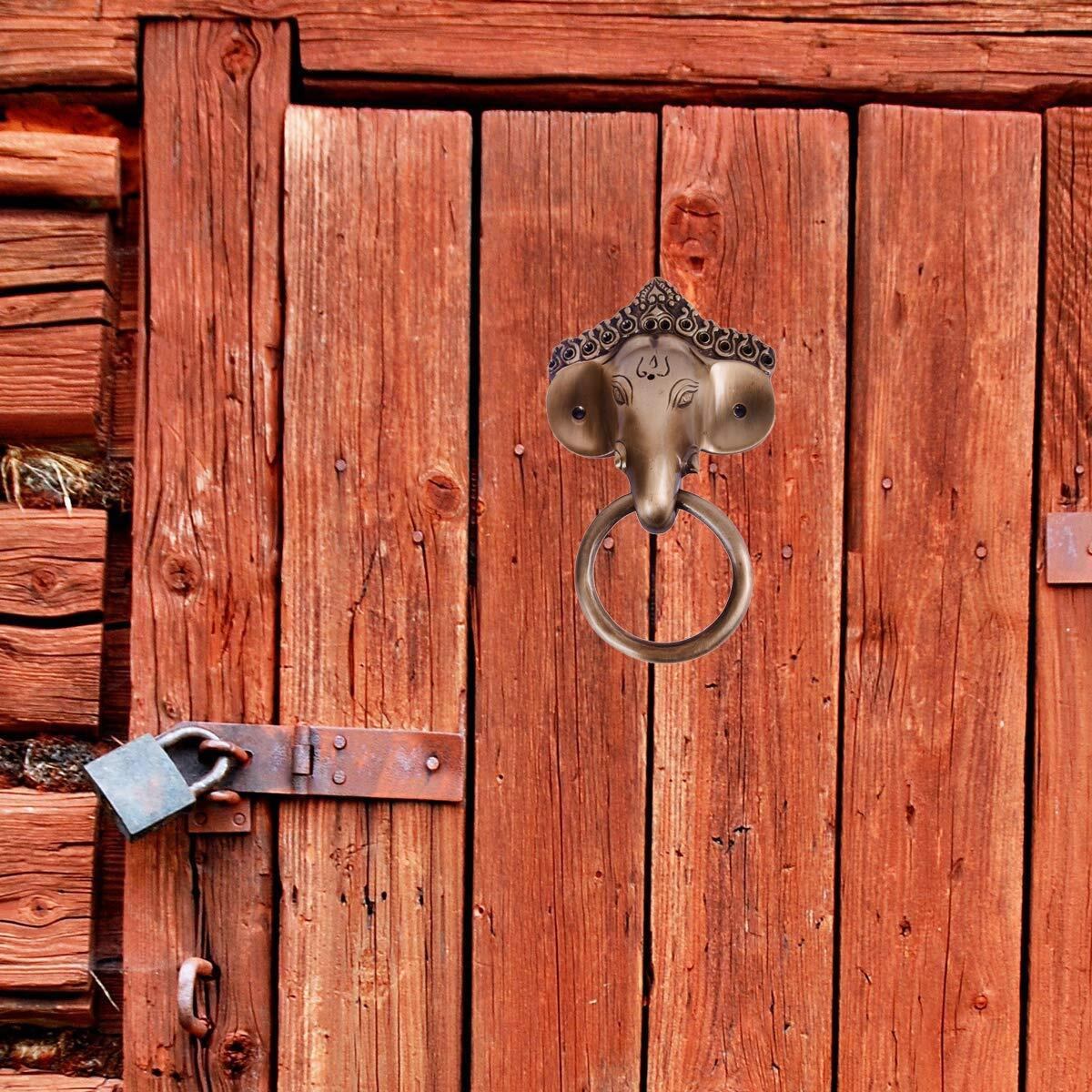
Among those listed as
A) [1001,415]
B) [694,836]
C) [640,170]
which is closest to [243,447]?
[640,170]

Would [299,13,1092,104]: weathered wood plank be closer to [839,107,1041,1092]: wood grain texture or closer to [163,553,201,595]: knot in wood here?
[839,107,1041,1092]: wood grain texture

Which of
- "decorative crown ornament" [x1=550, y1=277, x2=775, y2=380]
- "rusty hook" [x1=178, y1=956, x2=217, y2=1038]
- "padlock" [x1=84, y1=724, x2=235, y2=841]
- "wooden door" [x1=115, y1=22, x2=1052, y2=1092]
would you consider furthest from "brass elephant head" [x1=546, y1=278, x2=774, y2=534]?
"rusty hook" [x1=178, y1=956, x2=217, y2=1038]

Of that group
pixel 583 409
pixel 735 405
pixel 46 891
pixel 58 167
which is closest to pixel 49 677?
pixel 46 891

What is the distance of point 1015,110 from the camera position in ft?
4.58

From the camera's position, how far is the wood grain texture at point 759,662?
1.30 meters

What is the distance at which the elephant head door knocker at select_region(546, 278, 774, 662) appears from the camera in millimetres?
956

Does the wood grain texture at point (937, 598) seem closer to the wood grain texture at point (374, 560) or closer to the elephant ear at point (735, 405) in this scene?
the elephant ear at point (735, 405)

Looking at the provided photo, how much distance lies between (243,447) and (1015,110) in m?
1.07

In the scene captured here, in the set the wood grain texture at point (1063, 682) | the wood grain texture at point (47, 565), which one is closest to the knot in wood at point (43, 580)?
the wood grain texture at point (47, 565)

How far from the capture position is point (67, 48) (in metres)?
1.35

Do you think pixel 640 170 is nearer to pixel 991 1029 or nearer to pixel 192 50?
pixel 192 50

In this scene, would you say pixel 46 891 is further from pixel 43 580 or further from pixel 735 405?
pixel 735 405

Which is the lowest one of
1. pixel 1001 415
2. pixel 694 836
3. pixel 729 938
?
pixel 729 938

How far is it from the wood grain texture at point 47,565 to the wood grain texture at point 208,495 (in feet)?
0.21
